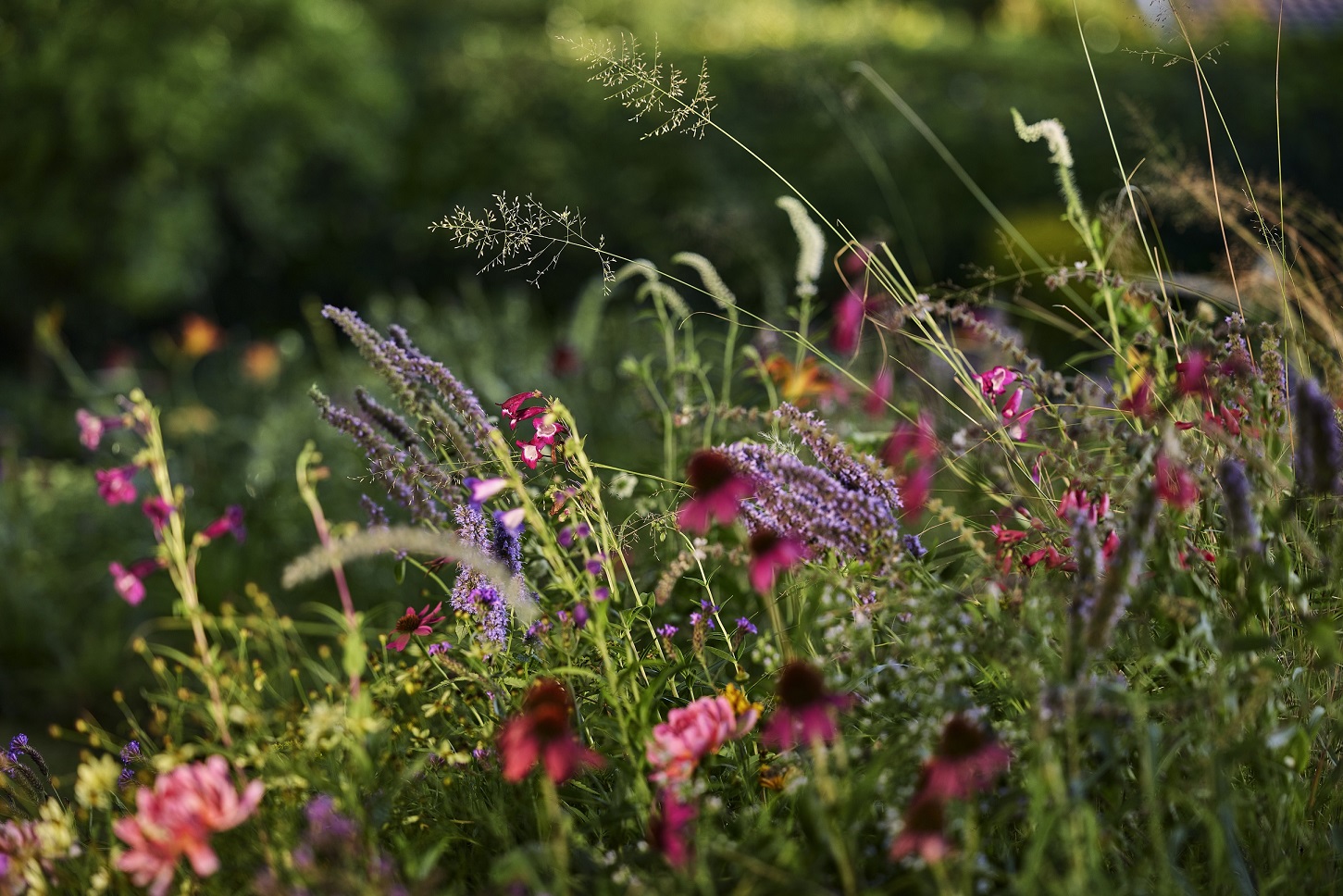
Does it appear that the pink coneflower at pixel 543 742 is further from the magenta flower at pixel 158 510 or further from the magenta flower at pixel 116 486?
the magenta flower at pixel 116 486

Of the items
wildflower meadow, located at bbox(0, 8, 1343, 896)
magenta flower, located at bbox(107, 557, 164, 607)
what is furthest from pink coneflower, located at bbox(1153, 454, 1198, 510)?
magenta flower, located at bbox(107, 557, 164, 607)

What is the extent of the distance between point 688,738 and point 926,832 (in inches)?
15.7

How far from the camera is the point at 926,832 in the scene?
3.39 feet

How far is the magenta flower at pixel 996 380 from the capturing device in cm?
169

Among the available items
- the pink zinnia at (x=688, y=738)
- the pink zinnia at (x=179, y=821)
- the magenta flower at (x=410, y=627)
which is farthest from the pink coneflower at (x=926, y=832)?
the magenta flower at (x=410, y=627)

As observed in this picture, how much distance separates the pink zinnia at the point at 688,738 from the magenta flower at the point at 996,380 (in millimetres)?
664

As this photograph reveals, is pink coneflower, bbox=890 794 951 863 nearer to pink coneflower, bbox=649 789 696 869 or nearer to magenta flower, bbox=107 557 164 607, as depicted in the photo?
pink coneflower, bbox=649 789 696 869

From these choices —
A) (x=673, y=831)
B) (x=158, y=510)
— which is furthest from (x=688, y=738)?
(x=158, y=510)

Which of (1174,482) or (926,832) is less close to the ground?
(1174,482)

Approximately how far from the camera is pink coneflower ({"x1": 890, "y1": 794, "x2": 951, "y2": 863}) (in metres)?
1.02

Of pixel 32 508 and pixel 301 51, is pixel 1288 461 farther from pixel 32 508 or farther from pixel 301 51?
pixel 301 51

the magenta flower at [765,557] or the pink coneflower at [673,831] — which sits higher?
the magenta flower at [765,557]

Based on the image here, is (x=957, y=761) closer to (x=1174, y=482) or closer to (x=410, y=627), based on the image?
(x=1174, y=482)

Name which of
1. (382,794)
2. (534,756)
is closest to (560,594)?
(382,794)
